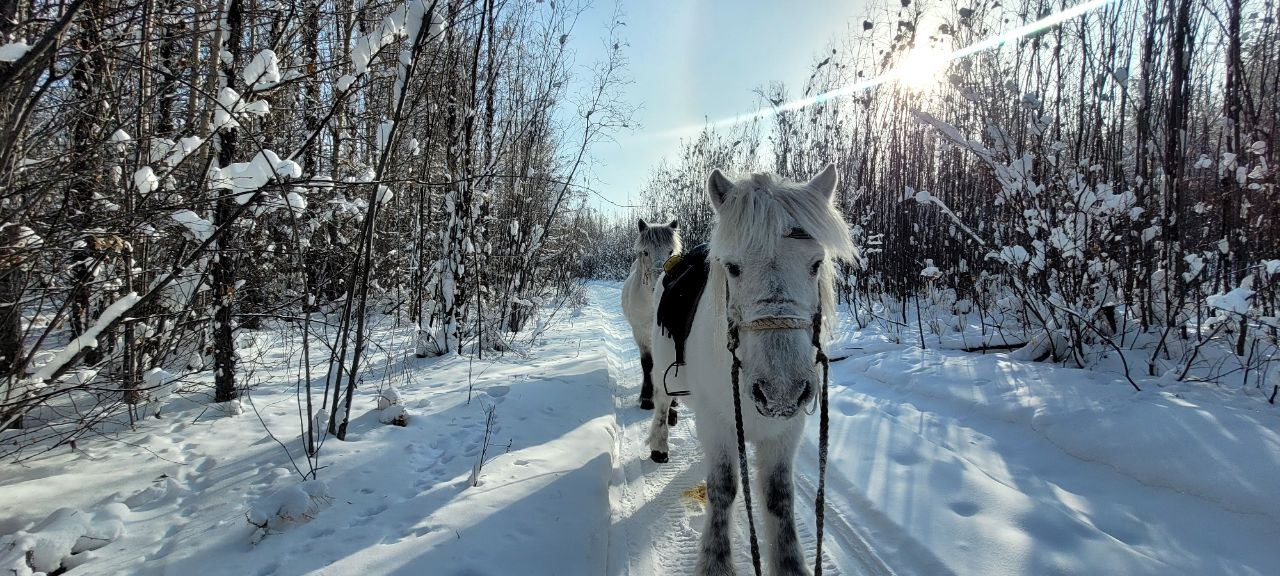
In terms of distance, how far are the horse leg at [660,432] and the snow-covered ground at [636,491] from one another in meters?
0.10

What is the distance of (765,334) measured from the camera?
169cm

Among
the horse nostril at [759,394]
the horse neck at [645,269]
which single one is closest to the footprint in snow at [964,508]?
the horse nostril at [759,394]

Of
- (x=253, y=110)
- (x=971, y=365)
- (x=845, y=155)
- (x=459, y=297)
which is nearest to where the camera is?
(x=253, y=110)

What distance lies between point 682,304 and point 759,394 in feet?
4.74

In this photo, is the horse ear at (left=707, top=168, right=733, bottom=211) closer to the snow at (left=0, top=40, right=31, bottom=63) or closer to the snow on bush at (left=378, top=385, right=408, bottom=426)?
the snow at (left=0, top=40, right=31, bottom=63)

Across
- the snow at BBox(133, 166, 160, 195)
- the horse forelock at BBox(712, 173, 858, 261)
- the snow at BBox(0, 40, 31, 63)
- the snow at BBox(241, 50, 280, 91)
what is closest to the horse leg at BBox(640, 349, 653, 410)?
the horse forelock at BBox(712, 173, 858, 261)

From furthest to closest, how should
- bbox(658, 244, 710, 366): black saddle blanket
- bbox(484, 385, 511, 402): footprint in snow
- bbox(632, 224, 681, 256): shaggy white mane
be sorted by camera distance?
1. bbox(632, 224, 681, 256): shaggy white mane
2. bbox(484, 385, 511, 402): footprint in snow
3. bbox(658, 244, 710, 366): black saddle blanket

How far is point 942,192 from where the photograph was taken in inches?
315

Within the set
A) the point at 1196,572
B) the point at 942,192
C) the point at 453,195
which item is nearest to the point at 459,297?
the point at 453,195

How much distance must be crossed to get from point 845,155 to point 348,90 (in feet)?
31.9

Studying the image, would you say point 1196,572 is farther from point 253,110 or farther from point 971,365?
point 253,110

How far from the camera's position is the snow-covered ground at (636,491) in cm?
214

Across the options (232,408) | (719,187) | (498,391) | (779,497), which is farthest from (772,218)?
(232,408)

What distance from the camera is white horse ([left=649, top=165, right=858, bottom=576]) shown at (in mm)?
1665
